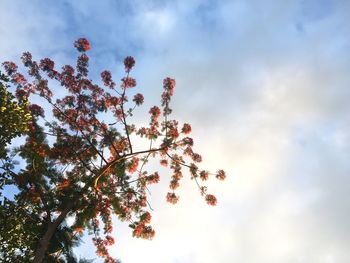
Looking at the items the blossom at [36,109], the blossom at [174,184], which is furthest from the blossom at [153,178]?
the blossom at [36,109]

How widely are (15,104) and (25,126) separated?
31.1 inches

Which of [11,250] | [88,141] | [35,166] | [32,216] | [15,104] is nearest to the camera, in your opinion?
[15,104]

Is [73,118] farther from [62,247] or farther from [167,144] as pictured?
[62,247]

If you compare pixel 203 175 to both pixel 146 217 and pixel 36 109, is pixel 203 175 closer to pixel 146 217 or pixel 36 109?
pixel 146 217

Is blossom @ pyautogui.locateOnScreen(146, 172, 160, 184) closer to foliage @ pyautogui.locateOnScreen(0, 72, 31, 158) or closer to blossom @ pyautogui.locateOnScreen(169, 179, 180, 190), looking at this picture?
blossom @ pyautogui.locateOnScreen(169, 179, 180, 190)

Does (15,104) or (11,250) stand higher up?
(15,104)

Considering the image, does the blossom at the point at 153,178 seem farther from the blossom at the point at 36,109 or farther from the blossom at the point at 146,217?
the blossom at the point at 36,109

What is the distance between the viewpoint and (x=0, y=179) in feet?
42.1

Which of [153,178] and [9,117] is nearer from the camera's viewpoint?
[9,117]

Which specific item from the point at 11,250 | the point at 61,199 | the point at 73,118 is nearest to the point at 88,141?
the point at 73,118

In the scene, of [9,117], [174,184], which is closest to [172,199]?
[174,184]

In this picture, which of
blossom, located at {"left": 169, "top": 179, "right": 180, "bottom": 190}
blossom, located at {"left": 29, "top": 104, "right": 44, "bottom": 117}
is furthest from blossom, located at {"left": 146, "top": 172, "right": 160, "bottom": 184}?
blossom, located at {"left": 29, "top": 104, "right": 44, "bottom": 117}

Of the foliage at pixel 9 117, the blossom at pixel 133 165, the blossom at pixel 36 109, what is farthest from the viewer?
the blossom at pixel 133 165

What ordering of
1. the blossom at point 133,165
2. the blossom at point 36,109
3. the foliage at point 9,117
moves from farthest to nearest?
the blossom at point 133,165 < the blossom at point 36,109 < the foliage at point 9,117
